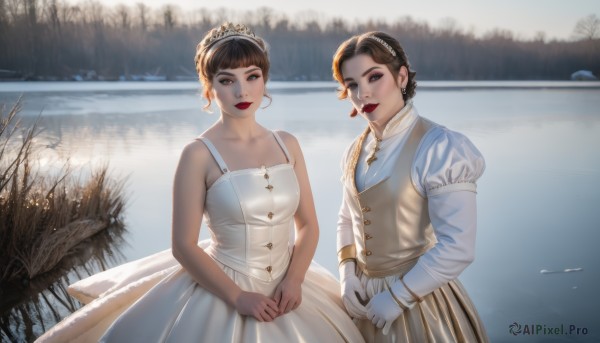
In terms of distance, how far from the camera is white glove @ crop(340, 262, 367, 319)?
1.36 meters

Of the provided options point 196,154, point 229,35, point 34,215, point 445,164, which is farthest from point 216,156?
point 34,215

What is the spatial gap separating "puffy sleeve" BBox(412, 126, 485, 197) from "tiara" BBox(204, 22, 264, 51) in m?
0.47

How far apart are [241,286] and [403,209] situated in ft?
1.38

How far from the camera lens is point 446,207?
1.20 metres

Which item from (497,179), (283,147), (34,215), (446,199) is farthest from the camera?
(497,179)

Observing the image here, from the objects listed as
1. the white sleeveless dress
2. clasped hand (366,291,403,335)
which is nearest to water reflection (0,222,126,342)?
the white sleeveless dress

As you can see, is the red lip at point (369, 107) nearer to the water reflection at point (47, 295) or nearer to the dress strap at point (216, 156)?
the dress strap at point (216, 156)

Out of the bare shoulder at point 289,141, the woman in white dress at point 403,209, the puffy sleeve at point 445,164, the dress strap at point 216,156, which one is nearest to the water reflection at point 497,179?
the woman in white dress at point 403,209

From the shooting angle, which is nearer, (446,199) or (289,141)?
(446,199)

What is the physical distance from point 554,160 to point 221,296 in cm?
528

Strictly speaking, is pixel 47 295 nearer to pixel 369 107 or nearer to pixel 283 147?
pixel 283 147

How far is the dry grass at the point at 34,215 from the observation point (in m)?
2.39

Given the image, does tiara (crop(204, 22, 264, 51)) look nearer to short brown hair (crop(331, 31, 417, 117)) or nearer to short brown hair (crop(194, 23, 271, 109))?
short brown hair (crop(194, 23, 271, 109))

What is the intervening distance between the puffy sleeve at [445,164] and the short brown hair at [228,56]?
0.43 meters
